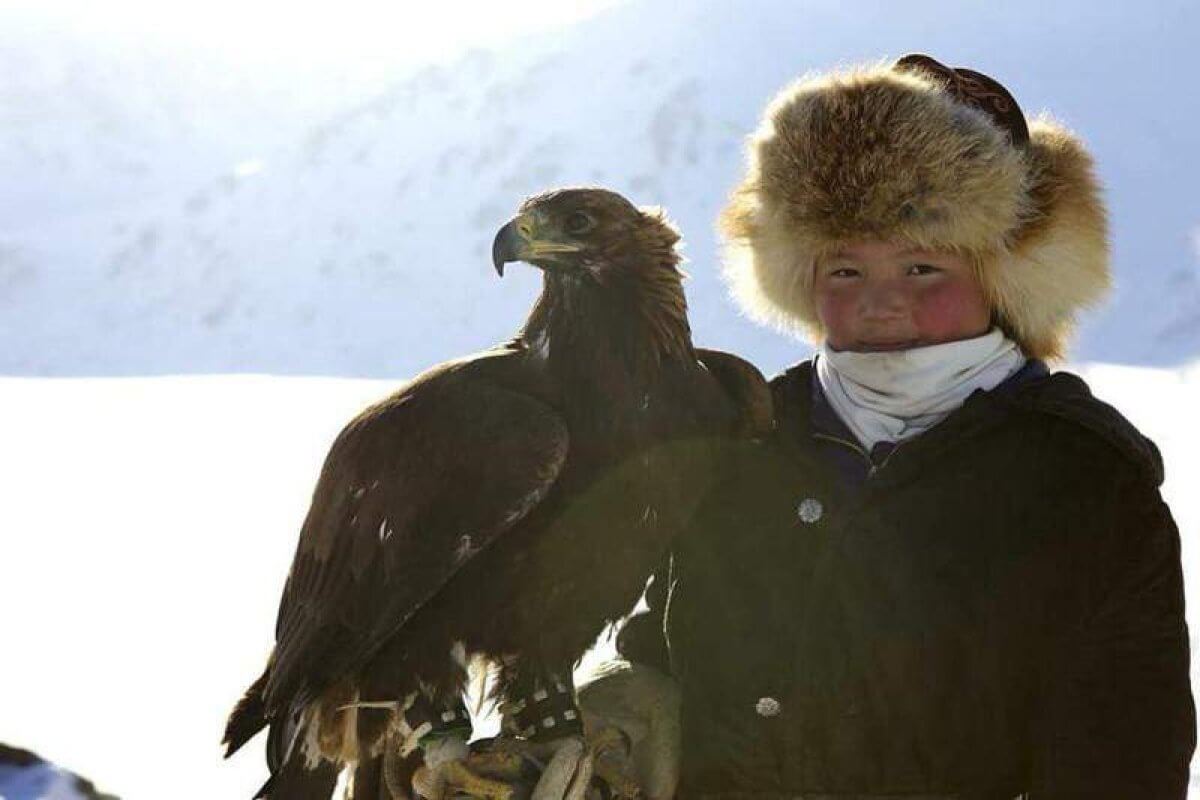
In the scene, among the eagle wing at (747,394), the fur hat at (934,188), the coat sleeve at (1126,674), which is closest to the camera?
the coat sleeve at (1126,674)

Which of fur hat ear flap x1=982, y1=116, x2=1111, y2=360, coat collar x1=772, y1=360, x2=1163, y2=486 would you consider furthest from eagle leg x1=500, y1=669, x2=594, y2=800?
fur hat ear flap x1=982, y1=116, x2=1111, y2=360

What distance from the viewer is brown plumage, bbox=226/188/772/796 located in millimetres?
2719

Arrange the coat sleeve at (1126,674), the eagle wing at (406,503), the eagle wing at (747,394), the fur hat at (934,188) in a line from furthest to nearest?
1. the eagle wing at (747,394)
2. the eagle wing at (406,503)
3. the fur hat at (934,188)
4. the coat sleeve at (1126,674)

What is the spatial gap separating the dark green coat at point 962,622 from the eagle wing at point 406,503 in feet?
1.49

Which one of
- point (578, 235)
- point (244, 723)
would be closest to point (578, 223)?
point (578, 235)

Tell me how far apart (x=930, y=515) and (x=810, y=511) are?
0.23m

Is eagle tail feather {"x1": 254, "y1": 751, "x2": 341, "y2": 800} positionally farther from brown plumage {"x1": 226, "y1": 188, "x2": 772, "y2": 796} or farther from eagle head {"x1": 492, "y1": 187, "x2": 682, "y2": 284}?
eagle head {"x1": 492, "y1": 187, "x2": 682, "y2": 284}

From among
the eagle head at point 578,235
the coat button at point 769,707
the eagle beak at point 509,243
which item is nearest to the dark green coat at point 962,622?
the coat button at point 769,707

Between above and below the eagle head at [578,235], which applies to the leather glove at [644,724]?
below

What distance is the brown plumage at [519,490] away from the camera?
272 centimetres

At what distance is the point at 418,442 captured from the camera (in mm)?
2760

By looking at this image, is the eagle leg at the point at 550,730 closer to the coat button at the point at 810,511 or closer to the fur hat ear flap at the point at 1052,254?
the coat button at the point at 810,511

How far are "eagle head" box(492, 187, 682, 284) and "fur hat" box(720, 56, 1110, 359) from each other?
0.82ft

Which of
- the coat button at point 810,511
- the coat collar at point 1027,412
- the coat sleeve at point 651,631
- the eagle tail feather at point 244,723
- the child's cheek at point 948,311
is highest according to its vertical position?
the child's cheek at point 948,311
